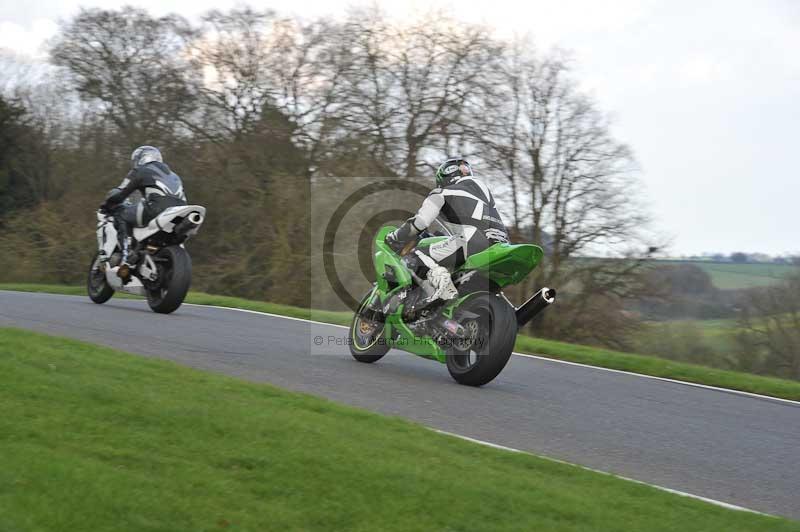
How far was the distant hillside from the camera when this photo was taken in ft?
97.8

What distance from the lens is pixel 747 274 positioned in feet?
106

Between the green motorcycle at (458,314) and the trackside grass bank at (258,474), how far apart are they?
2196 mm

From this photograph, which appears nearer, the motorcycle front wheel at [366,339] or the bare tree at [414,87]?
the motorcycle front wheel at [366,339]

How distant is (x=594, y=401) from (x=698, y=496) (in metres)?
3.15

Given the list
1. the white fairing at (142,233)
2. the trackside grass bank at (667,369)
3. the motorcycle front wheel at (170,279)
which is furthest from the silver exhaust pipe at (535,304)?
the motorcycle front wheel at (170,279)

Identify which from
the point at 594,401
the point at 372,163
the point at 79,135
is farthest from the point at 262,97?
the point at 594,401

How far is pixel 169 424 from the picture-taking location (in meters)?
5.66

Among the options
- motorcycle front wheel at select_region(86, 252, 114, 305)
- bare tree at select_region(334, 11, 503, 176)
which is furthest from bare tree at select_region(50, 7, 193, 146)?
motorcycle front wheel at select_region(86, 252, 114, 305)

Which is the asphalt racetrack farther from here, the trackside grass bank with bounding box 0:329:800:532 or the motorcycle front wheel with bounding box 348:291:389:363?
the trackside grass bank with bounding box 0:329:800:532

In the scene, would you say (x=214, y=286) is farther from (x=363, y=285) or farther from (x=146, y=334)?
(x=146, y=334)

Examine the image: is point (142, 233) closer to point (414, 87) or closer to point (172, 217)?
point (172, 217)

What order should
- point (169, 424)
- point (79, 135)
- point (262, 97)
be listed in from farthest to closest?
point (79, 135)
point (262, 97)
point (169, 424)

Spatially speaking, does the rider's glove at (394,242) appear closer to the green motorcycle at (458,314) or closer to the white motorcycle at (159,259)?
the green motorcycle at (458,314)

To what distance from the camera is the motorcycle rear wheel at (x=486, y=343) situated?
8609 mm
